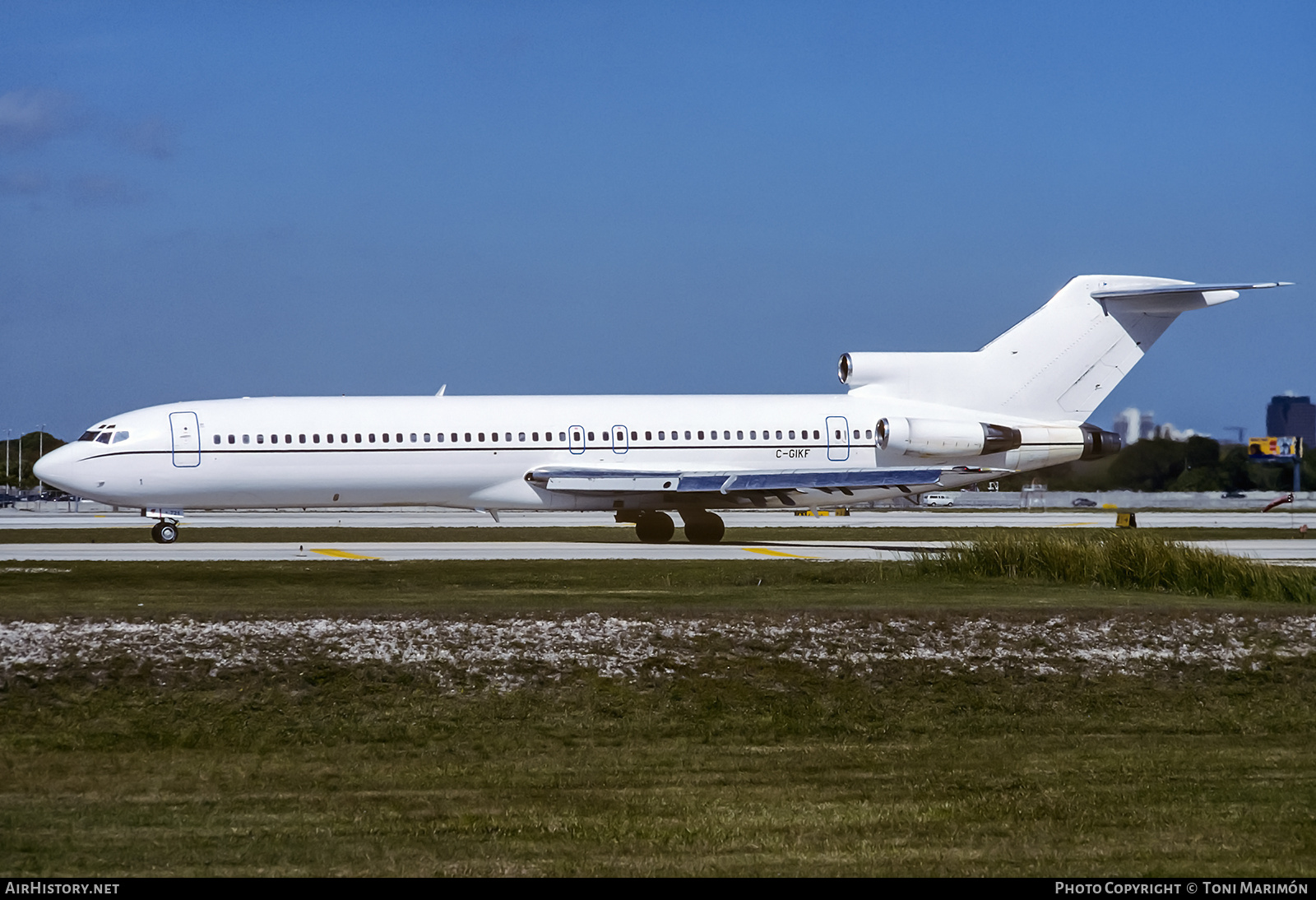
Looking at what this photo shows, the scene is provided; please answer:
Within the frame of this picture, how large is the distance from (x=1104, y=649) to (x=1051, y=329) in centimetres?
2591

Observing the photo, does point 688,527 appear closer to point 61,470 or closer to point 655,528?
point 655,528

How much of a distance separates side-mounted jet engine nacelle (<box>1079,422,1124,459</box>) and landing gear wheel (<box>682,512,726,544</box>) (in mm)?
10531

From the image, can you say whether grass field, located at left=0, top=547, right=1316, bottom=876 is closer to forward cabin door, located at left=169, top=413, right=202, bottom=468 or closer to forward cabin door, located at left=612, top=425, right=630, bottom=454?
forward cabin door, located at left=169, top=413, right=202, bottom=468

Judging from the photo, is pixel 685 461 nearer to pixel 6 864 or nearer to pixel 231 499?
pixel 231 499

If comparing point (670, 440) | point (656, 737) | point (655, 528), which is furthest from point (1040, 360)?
point (656, 737)

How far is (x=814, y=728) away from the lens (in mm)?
12602

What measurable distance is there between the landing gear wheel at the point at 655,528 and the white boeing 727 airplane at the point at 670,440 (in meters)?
0.06

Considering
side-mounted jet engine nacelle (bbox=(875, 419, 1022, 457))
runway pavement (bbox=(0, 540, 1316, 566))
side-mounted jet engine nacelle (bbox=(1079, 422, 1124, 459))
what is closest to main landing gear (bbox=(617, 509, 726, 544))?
runway pavement (bbox=(0, 540, 1316, 566))

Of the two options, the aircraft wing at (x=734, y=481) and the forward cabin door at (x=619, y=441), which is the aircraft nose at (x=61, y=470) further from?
the forward cabin door at (x=619, y=441)

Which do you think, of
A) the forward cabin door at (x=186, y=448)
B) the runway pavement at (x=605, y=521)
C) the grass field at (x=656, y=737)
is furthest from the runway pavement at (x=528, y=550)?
the grass field at (x=656, y=737)

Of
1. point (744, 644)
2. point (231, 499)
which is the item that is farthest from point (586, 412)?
point (744, 644)

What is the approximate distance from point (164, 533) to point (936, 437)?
20.1 m

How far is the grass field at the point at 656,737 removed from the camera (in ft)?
30.2

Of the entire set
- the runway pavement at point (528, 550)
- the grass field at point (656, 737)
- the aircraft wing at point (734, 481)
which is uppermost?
the aircraft wing at point (734, 481)
